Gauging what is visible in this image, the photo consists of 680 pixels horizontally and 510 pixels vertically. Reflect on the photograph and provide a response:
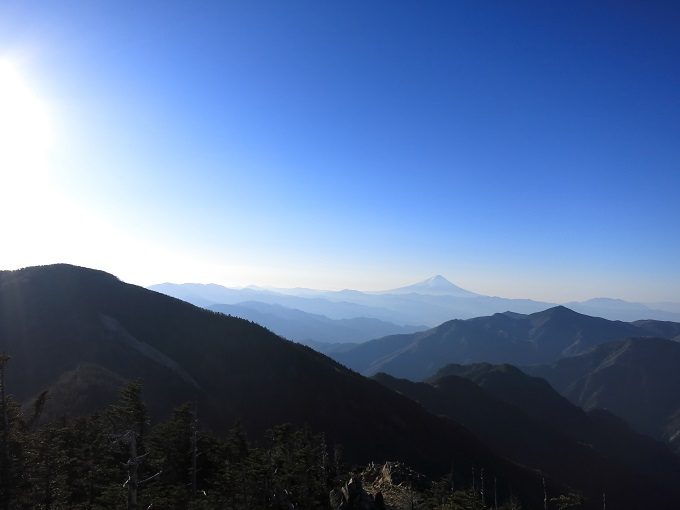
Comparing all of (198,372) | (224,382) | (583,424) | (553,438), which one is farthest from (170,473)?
(583,424)

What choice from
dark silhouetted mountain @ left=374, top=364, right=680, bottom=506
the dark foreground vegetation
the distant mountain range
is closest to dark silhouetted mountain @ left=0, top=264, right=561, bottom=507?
the distant mountain range

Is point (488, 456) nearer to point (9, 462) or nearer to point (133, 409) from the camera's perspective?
point (133, 409)

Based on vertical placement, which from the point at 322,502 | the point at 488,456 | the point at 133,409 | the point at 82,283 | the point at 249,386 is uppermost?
the point at 82,283

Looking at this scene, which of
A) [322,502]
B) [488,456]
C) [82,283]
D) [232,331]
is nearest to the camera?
[322,502]

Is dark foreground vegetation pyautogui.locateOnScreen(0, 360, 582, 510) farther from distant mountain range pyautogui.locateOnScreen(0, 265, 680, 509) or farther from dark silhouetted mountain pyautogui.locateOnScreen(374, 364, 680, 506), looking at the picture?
dark silhouetted mountain pyautogui.locateOnScreen(374, 364, 680, 506)

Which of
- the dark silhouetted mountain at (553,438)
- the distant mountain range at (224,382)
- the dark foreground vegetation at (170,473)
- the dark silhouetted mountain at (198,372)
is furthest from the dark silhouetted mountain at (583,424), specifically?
the dark foreground vegetation at (170,473)

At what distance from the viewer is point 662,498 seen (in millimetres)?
113625

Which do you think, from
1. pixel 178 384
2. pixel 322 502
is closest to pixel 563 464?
pixel 178 384

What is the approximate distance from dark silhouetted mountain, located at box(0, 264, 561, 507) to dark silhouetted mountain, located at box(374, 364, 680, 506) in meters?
36.9

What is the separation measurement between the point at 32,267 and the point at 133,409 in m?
93.7

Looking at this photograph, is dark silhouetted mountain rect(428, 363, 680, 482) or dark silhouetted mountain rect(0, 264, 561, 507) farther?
dark silhouetted mountain rect(428, 363, 680, 482)

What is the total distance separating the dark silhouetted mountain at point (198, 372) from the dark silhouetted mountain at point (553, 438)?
36.9 m

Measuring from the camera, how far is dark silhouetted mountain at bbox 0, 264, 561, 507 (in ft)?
243

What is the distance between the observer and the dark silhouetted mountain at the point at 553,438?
117m
